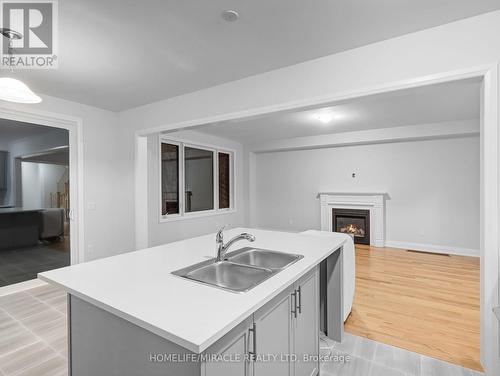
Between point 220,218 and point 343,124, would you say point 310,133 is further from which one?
point 220,218

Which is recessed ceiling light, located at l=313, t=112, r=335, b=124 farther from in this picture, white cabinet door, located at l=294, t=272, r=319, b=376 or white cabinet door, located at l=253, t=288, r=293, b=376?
white cabinet door, located at l=253, t=288, r=293, b=376

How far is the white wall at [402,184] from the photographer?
5.14 m

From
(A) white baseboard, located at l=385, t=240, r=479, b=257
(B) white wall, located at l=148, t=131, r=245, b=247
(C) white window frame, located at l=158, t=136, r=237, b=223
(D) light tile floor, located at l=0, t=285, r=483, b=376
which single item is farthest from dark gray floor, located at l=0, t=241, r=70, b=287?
(A) white baseboard, located at l=385, t=240, r=479, b=257

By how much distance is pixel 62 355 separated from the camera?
2.12 metres

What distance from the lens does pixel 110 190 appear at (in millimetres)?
4230

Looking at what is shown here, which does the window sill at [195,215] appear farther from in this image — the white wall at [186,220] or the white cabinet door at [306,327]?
the white cabinet door at [306,327]

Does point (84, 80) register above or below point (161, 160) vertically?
above

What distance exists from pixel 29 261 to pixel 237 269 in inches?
139

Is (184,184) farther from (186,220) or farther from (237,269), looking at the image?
(237,269)

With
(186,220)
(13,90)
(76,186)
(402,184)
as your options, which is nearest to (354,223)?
(402,184)

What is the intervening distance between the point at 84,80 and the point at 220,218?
14.0ft

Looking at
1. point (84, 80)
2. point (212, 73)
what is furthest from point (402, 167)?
point (84, 80)

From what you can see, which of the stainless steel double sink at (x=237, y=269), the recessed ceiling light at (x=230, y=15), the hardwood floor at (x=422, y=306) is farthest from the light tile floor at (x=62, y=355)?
the recessed ceiling light at (x=230, y=15)

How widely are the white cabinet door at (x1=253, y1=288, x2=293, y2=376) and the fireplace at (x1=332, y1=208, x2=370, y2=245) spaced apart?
517 centimetres
